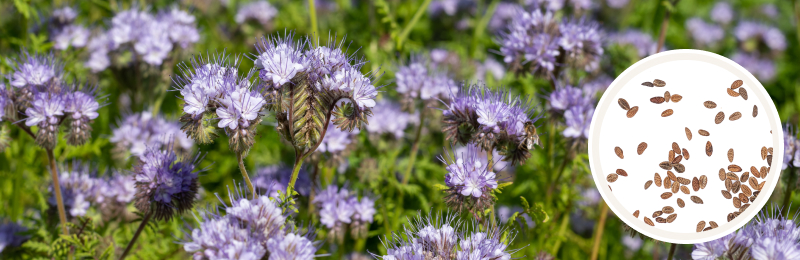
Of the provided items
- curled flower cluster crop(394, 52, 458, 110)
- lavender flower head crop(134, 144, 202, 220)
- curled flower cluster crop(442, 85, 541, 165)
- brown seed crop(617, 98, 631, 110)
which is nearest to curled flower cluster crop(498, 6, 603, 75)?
curled flower cluster crop(394, 52, 458, 110)

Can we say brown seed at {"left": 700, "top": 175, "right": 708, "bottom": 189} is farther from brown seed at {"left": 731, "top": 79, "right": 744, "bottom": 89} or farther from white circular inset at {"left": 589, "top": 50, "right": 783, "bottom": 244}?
brown seed at {"left": 731, "top": 79, "right": 744, "bottom": 89}

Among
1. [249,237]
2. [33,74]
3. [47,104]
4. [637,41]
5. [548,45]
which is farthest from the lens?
[637,41]

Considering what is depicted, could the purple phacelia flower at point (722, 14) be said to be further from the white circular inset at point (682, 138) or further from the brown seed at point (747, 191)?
the brown seed at point (747, 191)

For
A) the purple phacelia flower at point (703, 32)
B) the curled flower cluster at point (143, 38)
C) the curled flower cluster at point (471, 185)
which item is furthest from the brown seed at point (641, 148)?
the purple phacelia flower at point (703, 32)

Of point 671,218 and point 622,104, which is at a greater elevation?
point 622,104

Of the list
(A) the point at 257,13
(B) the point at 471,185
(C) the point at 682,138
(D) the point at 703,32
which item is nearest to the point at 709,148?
(C) the point at 682,138

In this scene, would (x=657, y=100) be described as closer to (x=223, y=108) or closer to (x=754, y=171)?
(x=754, y=171)
